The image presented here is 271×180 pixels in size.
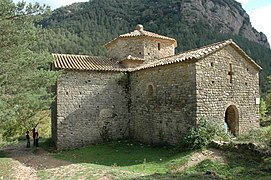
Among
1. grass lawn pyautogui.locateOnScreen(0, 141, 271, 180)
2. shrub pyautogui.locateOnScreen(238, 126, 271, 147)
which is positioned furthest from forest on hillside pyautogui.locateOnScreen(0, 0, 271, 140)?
shrub pyautogui.locateOnScreen(238, 126, 271, 147)

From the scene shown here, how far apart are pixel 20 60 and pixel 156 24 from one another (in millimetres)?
53183

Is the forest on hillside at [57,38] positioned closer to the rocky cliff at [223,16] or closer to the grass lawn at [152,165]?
the rocky cliff at [223,16]

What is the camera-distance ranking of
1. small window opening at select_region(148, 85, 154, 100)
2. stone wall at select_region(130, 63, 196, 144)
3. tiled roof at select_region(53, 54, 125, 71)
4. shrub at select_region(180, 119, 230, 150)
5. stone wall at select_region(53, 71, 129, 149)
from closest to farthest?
shrub at select_region(180, 119, 230, 150) < stone wall at select_region(130, 63, 196, 144) < stone wall at select_region(53, 71, 129, 149) < tiled roof at select_region(53, 54, 125, 71) < small window opening at select_region(148, 85, 154, 100)

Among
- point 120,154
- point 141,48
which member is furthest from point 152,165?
point 141,48

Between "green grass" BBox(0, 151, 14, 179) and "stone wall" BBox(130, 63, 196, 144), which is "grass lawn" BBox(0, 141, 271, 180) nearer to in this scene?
"green grass" BBox(0, 151, 14, 179)

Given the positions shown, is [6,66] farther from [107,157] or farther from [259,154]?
[259,154]

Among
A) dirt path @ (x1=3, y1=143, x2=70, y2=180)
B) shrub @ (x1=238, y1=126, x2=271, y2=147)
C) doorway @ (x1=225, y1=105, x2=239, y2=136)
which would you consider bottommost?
dirt path @ (x1=3, y1=143, x2=70, y2=180)

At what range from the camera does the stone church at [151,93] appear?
14.1 m

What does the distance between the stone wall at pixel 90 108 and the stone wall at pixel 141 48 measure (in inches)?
86.0

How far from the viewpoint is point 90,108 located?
17188mm

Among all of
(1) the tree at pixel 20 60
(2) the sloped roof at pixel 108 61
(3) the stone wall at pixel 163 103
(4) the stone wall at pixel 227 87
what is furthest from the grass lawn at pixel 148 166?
(2) the sloped roof at pixel 108 61

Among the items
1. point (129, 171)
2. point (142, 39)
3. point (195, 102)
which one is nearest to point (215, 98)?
point (195, 102)

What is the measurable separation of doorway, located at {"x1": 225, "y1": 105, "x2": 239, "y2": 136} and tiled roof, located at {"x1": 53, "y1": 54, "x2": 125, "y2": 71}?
6.78 metres

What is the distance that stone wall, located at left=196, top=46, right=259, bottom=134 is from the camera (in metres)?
13.8
